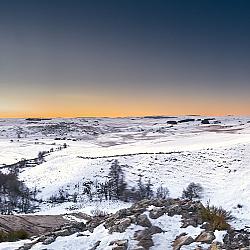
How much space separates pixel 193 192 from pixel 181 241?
1947 inches

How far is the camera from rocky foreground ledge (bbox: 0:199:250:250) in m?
10.8

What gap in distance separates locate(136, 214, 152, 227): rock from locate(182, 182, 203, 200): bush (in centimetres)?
4491

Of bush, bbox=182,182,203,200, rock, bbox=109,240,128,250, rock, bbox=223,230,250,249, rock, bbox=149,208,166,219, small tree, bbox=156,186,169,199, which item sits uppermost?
rock, bbox=149,208,166,219

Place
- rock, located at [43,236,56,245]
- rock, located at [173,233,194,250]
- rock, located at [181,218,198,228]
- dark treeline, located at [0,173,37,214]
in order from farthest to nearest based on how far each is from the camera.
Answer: dark treeline, located at [0,173,37,214], rock, located at [43,236,56,245], rock, located at [181,218,198,228], rock, located at [173,233,194,250]

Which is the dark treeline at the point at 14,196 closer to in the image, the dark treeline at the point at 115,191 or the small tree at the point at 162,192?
the dark treeline at the point at 115,191

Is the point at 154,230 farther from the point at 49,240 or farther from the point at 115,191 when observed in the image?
the point at 115,191

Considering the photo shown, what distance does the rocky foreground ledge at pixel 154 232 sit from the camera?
10789mm

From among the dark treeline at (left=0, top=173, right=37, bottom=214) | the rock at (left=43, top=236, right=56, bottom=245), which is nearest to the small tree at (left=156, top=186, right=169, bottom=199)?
the dark treeline at (left=0, top=173, right=37, bottom=214)

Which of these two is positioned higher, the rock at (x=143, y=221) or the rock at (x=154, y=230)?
the rock at (x=143, y=221)

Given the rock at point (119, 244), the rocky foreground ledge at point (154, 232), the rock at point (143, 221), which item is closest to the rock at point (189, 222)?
the rocky foreground ledge at point (154, 232)

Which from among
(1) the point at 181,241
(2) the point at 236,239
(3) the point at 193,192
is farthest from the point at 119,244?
(3) the point at 193,192

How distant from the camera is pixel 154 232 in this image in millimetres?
11500

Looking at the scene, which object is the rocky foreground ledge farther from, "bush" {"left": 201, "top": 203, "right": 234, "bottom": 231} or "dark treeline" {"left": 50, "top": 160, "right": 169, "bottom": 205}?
"dark treeline" {"left": 50, "top": 160, "right": 169, "bottom": 205}

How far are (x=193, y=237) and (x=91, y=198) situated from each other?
1922 inches
